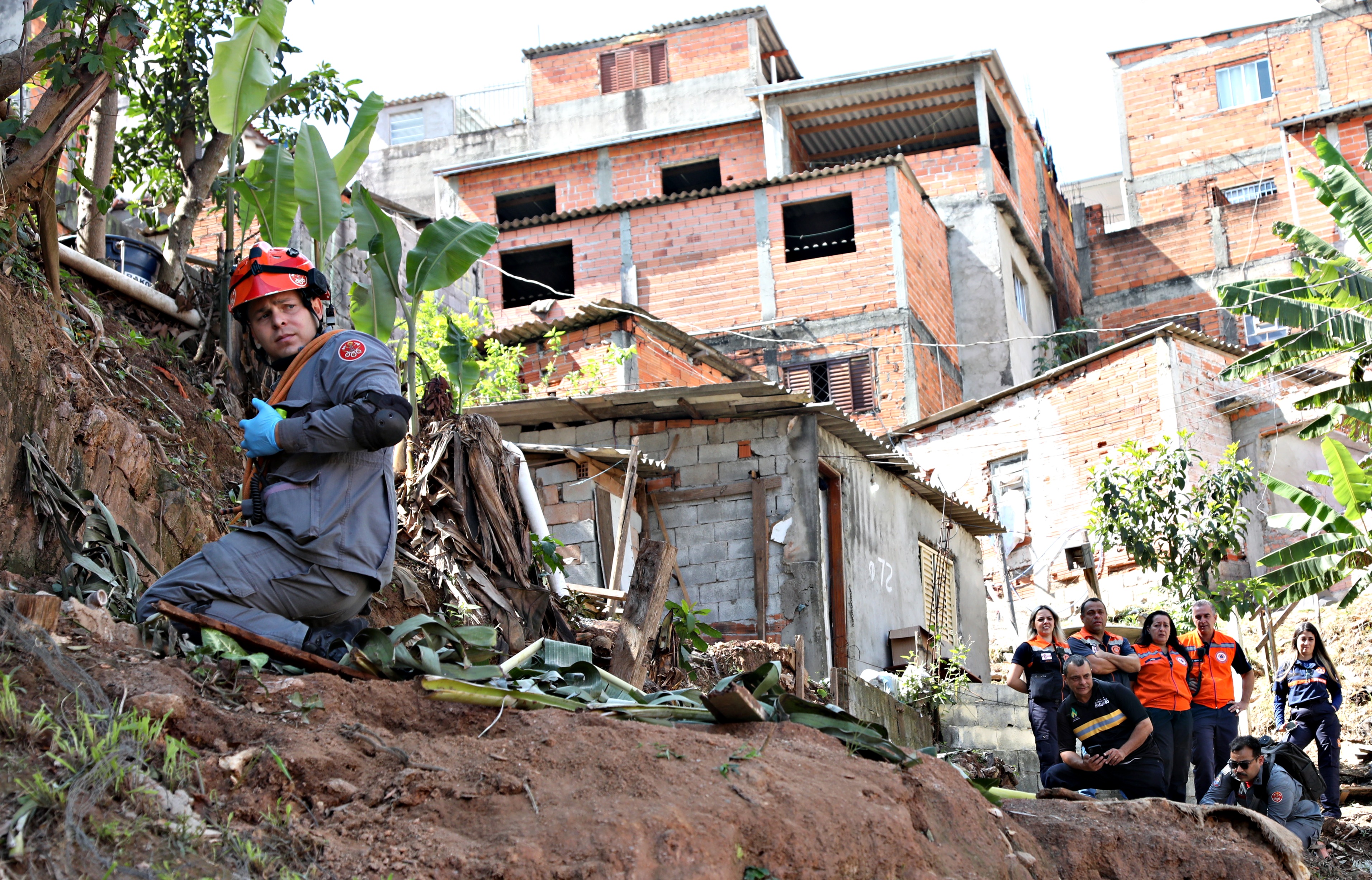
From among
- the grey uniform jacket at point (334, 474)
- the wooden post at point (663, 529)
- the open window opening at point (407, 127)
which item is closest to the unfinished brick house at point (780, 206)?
the open window opening at point (407, 127)

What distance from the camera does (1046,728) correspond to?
8.62m

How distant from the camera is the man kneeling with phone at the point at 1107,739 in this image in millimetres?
7422

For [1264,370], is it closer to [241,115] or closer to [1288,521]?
[1288,521]

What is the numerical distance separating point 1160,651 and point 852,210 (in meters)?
17.6

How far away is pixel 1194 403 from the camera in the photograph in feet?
70.2

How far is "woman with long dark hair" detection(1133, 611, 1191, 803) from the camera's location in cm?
842

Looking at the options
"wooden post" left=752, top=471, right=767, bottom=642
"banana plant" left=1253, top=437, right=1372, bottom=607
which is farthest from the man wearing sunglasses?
"banana plant" left=1253, top=437, right=1372, bottom=607

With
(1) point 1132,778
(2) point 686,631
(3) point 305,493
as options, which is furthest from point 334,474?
(1) point 1132,778

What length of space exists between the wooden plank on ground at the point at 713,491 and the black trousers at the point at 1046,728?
525 centimetres

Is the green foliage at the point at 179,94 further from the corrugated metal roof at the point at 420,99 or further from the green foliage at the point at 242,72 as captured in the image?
the corrugated metal roof at the point at 420,99

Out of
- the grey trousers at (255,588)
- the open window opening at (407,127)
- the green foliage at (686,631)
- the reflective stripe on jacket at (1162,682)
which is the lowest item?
the reflective stripe on jacket at (1162,682)

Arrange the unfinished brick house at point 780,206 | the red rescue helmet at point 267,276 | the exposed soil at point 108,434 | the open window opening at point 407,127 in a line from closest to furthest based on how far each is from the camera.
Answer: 1. the red rescue helmet at point 267,276
2. the exposed soil at point 108,434
3. the unfinished brick house at point 780,206
4. the open window opening at point 407,127

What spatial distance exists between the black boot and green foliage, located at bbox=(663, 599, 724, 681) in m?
2.46

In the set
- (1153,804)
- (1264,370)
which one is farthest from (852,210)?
(1153,804)
